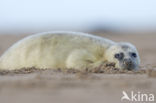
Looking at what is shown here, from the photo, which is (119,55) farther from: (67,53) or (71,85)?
(71,85)

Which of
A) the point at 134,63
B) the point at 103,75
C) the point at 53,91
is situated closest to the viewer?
the point at 53,91

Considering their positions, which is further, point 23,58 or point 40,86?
point 23,58

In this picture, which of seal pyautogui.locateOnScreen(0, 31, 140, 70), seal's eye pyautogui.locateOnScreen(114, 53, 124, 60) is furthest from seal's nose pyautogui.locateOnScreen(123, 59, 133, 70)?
seal's eye pyautogui.locateOnScreen(114, 53, 124, 60)

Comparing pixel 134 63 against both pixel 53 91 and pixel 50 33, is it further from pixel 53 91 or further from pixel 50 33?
pixel 53 91

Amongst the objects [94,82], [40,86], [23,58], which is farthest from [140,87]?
[23,58]

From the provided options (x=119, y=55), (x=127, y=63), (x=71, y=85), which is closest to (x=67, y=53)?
(x=119, y=55)

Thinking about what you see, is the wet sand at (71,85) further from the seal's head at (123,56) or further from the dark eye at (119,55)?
the dark eye at (119,55)
